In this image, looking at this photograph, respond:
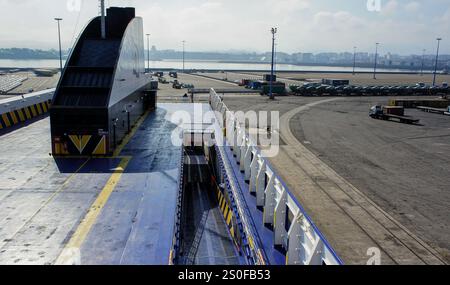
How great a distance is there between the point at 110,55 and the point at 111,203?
10.5 meters

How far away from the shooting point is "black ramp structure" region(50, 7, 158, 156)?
16062mm

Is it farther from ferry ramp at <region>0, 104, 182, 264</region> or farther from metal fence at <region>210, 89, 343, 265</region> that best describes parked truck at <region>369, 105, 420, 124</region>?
metal fence at <region>210, 89, 343, 265</region>

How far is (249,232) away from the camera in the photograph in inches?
380

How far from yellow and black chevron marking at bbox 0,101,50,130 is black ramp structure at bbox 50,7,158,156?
6.93 metres

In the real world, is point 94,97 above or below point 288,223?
above

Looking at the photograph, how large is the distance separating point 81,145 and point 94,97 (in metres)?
2.24

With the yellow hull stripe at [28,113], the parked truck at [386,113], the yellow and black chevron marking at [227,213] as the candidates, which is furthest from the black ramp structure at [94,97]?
the parked truck at [386,113]

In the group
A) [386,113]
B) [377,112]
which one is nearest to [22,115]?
[377,112]

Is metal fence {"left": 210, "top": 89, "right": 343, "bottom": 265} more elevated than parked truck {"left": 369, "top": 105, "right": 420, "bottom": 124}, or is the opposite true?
metal fence {"left": 210, "top": 89, "right": 343, "bottom": 265}

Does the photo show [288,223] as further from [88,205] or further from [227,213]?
[88,205]

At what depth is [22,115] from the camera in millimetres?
24531

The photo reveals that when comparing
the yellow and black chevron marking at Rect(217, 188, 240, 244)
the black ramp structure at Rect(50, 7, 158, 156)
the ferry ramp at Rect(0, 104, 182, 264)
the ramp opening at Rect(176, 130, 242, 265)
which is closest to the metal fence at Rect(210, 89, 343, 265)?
the yellow and black chevron marking at Rect(217, 188, 240, 244)

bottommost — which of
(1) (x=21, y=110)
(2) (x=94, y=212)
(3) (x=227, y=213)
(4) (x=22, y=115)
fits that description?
(3) (x=227, y=213)

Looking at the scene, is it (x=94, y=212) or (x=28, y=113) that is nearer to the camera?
(x=94, y=212)
